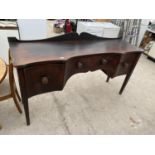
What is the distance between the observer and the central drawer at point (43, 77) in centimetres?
119

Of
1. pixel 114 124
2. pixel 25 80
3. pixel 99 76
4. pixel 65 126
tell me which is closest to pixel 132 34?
pixel 99 76

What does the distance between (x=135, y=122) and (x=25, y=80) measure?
53.1 inches

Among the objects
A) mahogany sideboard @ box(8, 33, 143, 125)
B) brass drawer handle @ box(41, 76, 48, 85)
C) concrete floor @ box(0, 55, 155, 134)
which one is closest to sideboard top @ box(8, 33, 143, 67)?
mahogany sideboard @ box(8, 33, 143, 125)

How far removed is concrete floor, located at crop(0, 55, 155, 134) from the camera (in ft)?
5.21

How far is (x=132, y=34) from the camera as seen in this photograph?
3.54 metres

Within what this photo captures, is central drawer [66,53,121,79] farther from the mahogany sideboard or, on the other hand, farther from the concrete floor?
the concrete floor

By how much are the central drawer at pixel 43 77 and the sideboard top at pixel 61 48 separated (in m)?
→ 0.07

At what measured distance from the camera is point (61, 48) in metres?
1.45

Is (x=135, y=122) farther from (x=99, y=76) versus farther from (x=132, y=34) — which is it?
(x=132, y=34)

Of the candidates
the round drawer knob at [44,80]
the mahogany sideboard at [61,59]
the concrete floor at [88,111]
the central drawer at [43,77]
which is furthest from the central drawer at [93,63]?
the concrete floor at [88,111]

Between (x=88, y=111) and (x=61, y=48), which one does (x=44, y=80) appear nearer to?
(x=61, y=48)

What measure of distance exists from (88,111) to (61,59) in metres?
0.87

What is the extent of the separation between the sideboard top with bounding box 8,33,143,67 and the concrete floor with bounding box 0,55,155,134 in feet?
2.45

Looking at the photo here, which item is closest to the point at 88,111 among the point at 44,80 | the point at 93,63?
the point at 93,63
